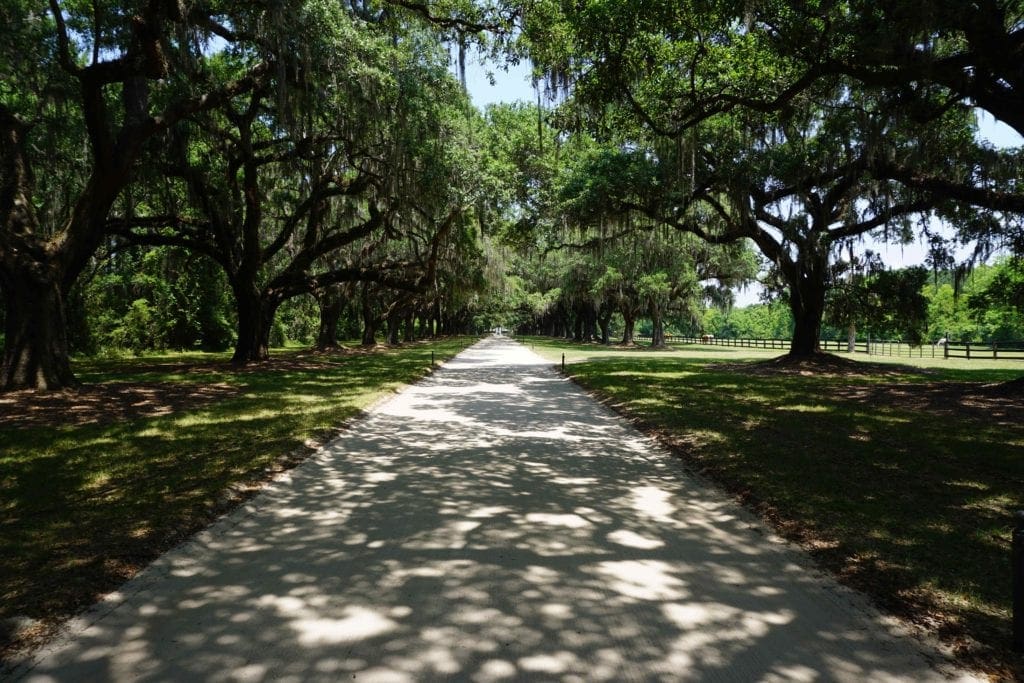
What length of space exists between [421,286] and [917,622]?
21.7m

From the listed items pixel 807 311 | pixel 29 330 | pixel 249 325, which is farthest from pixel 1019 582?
pixel 249 325

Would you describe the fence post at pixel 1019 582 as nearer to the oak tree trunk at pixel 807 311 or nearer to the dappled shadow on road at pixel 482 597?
the dappled shadow on road at pixel 482 597

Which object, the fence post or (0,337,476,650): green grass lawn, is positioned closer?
the fence post

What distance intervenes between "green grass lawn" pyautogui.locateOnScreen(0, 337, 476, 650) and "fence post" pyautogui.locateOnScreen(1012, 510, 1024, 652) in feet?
16.8

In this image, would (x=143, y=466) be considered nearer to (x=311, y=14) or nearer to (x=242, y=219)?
(x=311, y=14)

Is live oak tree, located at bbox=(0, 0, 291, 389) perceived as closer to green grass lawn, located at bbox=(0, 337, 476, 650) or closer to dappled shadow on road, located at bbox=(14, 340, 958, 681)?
green grass lawn, located at bbox=(0, 337, 476, 650)

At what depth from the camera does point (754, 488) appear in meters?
5.94

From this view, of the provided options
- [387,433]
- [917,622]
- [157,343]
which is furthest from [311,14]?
[157,343]

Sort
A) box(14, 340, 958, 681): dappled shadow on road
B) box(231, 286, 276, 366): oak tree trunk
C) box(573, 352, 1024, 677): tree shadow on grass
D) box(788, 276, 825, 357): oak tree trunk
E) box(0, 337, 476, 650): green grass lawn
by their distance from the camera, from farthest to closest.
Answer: box(788, 276, 825, 357): oak tree trunk < box(231, 286, 276, 366): oak tree trunk < box(0, 337, 476, 650): green grass lawn < box(573, 352, 1024, 677): tree shadow on grass < box(14, 340, 958, 681): dappled shadow on road

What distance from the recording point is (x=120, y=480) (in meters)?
6.16

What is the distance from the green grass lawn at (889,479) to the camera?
3.60 meters

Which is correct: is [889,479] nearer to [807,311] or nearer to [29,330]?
[29,330]

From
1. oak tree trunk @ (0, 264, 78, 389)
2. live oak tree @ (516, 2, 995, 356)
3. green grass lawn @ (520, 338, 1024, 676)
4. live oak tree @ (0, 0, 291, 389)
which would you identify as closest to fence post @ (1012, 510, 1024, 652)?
green grass lawn @ (520, 338, 1024, 676)

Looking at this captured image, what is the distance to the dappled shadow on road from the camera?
112 inches
